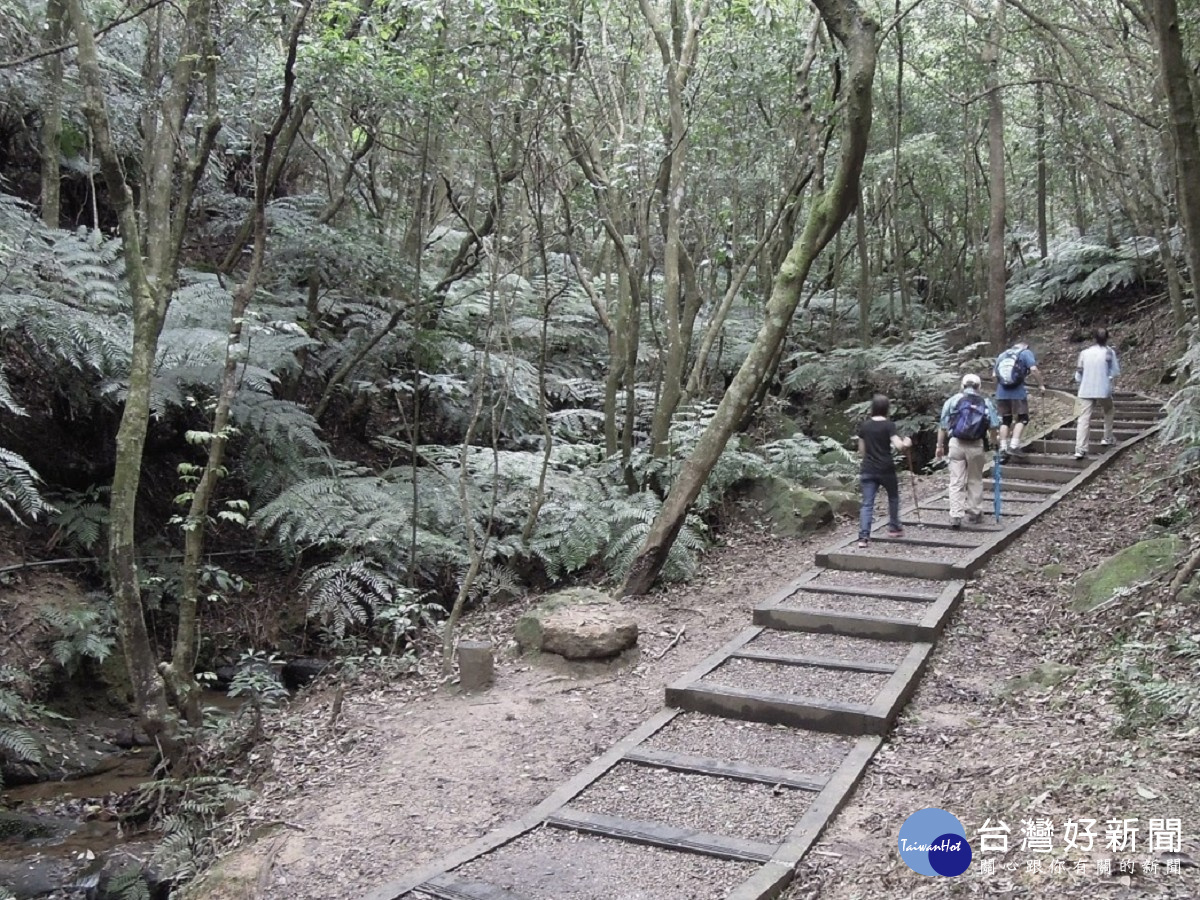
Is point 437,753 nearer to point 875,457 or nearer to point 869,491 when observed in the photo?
point 869,491

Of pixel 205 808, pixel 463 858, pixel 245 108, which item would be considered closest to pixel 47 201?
pixel 245 108

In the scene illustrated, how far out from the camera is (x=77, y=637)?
7621 millimetres

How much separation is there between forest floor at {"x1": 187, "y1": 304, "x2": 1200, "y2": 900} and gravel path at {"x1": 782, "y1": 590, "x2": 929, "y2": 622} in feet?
1.43

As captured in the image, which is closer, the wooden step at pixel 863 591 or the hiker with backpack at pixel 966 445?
the wooden step at pixel 863 591

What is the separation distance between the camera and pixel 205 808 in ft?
18.4

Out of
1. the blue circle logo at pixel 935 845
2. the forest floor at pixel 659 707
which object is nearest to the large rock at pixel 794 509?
the forest floor at pixel 659 707

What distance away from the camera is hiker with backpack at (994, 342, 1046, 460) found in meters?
12.0

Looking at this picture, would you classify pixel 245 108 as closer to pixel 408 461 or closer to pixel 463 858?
pixel 408 461

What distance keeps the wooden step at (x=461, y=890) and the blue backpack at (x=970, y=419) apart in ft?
23.2

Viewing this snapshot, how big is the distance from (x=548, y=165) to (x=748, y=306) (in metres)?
10.9

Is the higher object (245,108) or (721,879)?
(245,108)

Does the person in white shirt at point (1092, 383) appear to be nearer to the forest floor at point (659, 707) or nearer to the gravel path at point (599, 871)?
the forest floor at point (659, 707)

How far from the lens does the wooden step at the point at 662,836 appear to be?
436 centimetres

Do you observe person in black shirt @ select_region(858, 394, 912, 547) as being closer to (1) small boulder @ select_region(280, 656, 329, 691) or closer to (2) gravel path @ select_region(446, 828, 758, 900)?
(2) gravel path @ select_region(446, 828, 758, 900)
